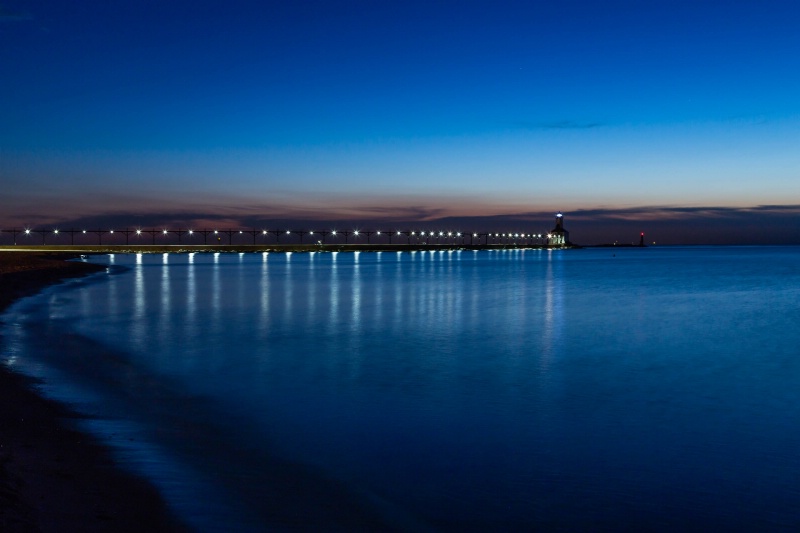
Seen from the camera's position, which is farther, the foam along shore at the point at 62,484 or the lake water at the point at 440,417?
the lake water at the point at 440,417

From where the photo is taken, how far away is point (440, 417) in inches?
362

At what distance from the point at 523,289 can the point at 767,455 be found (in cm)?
3252

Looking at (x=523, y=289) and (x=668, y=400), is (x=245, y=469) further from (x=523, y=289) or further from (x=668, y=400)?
(x=523, y=289)

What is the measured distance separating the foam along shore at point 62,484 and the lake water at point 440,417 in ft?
0.98

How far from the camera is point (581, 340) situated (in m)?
18.1

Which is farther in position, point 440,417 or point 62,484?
point 440,417

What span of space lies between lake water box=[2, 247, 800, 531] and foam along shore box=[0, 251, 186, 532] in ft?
0.98

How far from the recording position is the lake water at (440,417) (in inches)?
234

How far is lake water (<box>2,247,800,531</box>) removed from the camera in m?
5.93

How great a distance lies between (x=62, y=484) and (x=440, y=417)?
4.93 m

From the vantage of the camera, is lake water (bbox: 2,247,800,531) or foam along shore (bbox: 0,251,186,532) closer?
foam along shore (bbox: 0,251,186,532)

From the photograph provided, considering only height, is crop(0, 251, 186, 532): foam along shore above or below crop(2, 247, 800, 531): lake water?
above

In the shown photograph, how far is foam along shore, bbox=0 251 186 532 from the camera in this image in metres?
4.93

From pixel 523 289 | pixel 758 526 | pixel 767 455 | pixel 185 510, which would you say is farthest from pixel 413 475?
pixel 523 289
